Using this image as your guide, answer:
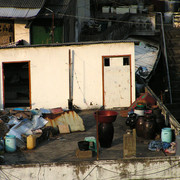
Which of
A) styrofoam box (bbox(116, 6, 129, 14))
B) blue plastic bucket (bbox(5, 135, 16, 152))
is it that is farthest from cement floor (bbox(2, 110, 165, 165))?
styrofoam box (bbox(116, 6, 129, 14))

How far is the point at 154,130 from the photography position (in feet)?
47.6

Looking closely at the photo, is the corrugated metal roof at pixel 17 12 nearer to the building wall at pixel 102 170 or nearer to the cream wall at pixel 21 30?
the cream wall at pixel 21 30

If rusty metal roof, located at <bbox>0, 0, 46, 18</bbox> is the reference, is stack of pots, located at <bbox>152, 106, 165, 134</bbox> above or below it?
below

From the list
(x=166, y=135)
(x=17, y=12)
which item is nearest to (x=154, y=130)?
(x=166, y=135)

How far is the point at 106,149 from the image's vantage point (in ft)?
44.4

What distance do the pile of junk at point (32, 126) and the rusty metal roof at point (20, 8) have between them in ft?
30.1

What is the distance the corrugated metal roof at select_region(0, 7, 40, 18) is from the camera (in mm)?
24094

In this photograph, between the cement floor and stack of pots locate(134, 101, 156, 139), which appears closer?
the cement floor

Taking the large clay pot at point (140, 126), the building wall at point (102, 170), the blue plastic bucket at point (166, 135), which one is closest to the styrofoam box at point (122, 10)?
the large clay pot at point (140, 126)

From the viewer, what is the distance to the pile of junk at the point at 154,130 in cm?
1325

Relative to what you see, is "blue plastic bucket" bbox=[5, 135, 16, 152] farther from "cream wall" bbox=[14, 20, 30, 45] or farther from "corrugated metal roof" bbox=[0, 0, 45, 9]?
"corrugated metal roof" bbox=[0, 0, 45, 9]

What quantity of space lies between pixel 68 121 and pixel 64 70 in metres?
4.57

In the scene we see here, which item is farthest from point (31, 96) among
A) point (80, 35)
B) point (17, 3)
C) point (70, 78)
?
point (80, 35)

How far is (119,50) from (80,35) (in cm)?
1539
